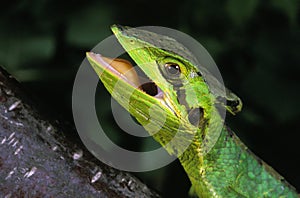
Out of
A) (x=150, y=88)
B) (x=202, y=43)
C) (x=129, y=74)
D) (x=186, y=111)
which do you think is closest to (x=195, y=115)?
(x=186, y=111)

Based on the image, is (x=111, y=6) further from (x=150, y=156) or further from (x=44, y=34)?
(x=150, y=156)

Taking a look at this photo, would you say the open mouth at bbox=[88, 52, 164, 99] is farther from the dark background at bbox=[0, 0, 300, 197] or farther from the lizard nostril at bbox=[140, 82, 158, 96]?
the dark background at bbox=[0, 0, 300, 197]

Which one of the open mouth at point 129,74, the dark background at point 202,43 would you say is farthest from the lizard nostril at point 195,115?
the dark background at point 202,43

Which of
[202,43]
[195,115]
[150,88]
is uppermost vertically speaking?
[150,88]

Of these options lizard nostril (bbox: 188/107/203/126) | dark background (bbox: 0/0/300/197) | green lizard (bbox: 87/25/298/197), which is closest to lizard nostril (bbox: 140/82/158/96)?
green lizard (bbox: 87/25/298/197)

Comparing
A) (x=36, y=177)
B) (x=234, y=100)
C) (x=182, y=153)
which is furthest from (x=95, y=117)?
(x=36, y=177)

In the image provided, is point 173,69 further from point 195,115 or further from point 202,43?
point 202,43
